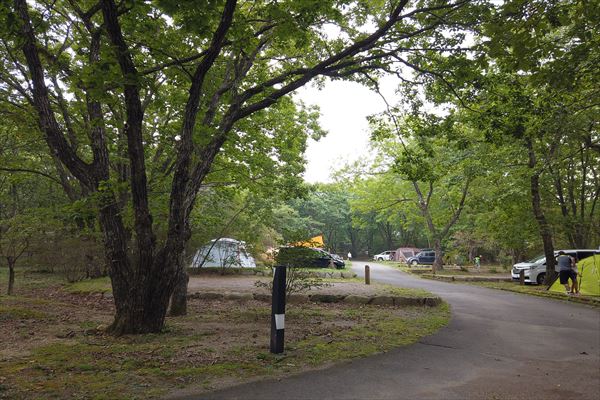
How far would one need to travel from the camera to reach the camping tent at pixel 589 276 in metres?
13.8

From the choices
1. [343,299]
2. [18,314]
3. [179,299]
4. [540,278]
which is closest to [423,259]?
[540,278]

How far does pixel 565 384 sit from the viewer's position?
4824mm

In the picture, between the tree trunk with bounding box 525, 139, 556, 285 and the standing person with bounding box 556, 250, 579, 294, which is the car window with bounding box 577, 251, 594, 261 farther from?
the standing person with bounding box 556, 250, 579, 294

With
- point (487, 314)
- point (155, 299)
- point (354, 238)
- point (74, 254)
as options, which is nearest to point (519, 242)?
point (487, 314)

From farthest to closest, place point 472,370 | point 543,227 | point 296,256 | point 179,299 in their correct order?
point 543,227 → point 179,299 → point 296,256 → point 472,370

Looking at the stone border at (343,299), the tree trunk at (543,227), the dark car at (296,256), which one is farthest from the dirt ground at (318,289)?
the tree trunk at (543,227)

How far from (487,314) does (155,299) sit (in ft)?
25.5

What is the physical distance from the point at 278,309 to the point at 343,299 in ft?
21.5

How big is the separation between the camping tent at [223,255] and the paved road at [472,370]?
43.9ft

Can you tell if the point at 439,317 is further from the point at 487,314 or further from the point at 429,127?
the point at 429,127

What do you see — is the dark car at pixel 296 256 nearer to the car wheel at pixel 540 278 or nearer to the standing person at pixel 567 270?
the standing person at pixel 567 270

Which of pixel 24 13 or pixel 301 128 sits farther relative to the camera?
pixel 301 128

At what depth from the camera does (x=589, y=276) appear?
14.1 metres

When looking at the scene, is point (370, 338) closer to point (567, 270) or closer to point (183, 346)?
point (183, 346)
